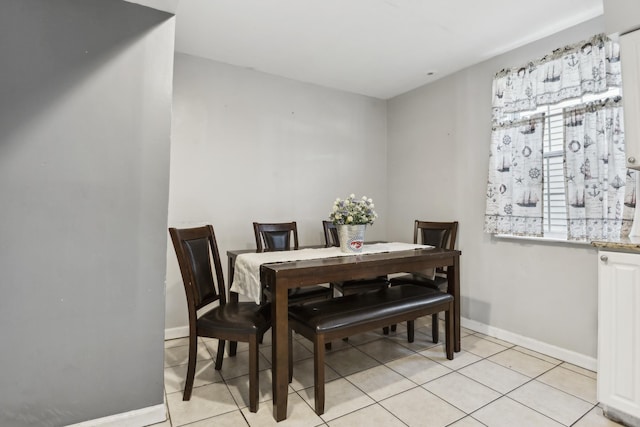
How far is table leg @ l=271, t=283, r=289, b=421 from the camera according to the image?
1.76m

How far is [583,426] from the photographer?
1.71 m

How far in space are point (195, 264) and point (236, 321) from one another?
18.0 inches

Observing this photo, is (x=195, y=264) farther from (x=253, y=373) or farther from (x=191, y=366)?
(x=253, y=373)

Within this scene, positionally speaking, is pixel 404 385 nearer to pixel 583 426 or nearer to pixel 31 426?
pixel 583 426

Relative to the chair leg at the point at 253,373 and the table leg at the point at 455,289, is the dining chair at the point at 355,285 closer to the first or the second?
the table leg at the point at 455,289

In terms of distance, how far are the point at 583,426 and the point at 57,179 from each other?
3008mm

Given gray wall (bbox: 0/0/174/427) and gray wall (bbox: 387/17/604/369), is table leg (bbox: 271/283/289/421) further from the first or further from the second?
gray wall (bbox: 387/17/604/369)

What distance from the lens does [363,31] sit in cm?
260

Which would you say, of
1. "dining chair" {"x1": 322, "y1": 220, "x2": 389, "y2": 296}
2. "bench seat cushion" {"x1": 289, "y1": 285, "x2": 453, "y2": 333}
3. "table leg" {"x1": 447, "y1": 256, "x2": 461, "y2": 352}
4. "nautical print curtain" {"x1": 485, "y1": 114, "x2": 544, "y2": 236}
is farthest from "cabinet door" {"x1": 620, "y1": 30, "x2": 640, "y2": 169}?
"dining chair" {"x1": 322, "y1": 220, "x2": 389, "y2": 296}

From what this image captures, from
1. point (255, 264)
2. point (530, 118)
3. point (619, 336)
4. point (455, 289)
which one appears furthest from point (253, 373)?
point (530, 118)

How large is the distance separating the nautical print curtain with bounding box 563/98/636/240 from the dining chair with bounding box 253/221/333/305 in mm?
1987

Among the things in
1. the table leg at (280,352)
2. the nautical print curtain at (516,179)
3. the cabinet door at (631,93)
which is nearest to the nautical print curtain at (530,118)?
the nautical print curtain at (516,179)

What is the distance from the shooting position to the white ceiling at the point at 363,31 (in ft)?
7.42

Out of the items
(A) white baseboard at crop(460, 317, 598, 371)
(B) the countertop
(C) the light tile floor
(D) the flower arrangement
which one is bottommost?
(C) the light tile floor
